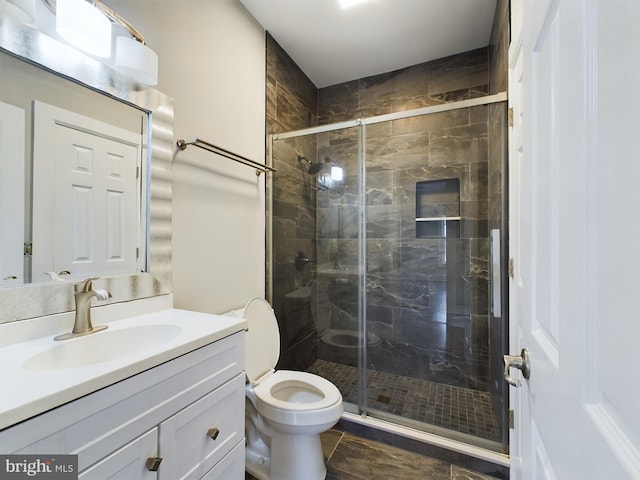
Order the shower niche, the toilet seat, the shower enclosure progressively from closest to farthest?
the toilet seat
the shower enclosure
the shower niche

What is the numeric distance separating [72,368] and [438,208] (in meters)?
2.38

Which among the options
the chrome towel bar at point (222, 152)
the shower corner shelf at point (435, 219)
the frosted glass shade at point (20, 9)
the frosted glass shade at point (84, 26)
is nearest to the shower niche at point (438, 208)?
the shower corner shelf at point (435, 219)

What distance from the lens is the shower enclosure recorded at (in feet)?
6.74

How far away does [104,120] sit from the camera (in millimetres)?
1120

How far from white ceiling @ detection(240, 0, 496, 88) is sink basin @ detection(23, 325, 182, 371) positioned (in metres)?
2.01

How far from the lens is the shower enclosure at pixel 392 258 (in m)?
2.05

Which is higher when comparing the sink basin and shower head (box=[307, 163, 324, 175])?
shower head (box=[307, 163, 324, 175])

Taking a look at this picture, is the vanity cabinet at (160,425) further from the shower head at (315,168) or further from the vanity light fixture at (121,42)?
the shower head at (315,168)

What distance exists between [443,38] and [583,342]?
2.46 meters

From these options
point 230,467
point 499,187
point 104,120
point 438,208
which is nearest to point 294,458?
point 230,467

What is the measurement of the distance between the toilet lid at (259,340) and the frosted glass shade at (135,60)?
3.96 feet

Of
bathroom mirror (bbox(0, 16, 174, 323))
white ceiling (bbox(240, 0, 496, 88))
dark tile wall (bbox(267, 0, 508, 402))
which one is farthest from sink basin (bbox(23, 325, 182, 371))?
white ceiling (bbox(240, 0, 496, 88))

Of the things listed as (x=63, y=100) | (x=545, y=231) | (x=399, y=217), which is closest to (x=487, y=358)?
(x=399, y=217)

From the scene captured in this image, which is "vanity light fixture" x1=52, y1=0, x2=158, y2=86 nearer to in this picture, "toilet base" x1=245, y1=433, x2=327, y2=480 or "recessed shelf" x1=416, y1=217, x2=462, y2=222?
"toilet base" x1=245, y1=433, x2=327, y2=480
